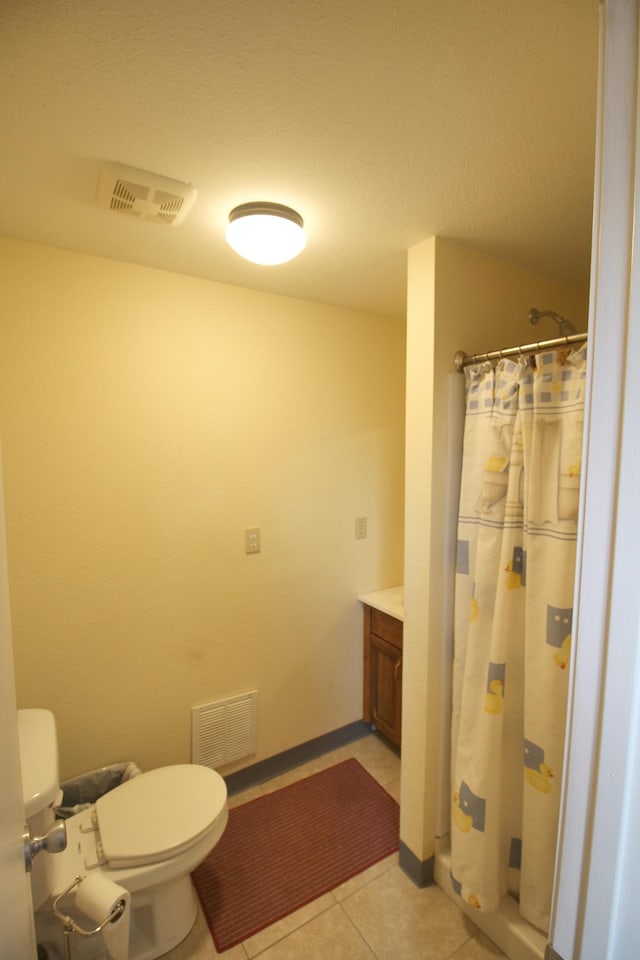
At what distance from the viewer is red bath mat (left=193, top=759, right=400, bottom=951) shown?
1.41 meters

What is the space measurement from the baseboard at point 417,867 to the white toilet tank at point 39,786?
1.18 m

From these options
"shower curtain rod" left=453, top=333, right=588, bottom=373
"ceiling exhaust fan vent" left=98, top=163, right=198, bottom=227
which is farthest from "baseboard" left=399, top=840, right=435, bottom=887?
"ceiling exhaust fan vent" left=98, top=163, right=198, bottom=227

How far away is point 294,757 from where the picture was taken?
206 cm

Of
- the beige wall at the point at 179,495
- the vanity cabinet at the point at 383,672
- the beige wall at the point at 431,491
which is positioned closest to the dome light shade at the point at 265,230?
the beige wall at the point at 431,491

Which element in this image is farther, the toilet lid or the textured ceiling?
the toilet lid

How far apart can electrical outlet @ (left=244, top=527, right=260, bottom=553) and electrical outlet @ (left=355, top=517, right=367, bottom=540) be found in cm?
57

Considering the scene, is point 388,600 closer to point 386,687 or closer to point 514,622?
point 386,687

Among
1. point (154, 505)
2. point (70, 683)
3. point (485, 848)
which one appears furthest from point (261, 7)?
point (485, 848)

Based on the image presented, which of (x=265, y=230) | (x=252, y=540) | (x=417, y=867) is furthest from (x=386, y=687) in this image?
(x=265, y=230)

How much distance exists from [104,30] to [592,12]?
0.82 m

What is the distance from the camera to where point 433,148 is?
38.3 inches

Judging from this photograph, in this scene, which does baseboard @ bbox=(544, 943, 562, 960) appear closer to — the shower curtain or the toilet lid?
the shower curtain

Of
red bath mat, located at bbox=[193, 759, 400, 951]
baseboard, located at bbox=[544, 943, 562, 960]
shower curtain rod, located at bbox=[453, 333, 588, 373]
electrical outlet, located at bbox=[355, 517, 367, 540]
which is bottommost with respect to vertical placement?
red bath mat, located at bbox=[193, 759, 400, 951]

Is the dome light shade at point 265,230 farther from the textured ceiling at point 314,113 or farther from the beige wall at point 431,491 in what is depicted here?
the beige wall at point 431,491
